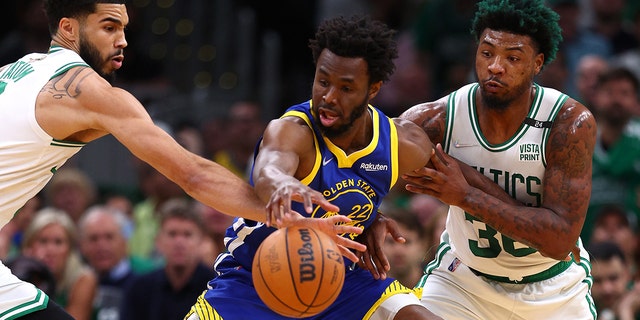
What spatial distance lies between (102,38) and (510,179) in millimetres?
2549

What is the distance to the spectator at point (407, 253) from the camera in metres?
8.99

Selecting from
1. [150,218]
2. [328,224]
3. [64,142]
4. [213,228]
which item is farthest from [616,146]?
[64,142]

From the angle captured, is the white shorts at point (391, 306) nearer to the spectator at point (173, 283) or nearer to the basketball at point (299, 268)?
the basketball at point (299, 268)

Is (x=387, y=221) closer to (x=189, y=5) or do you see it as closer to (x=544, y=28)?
(x=544, y=28)

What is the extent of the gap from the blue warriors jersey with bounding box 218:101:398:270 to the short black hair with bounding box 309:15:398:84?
332 millimetres

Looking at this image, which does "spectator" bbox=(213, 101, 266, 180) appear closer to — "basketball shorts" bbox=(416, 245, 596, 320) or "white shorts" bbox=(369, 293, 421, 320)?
"basketball shorts" bbox=(416, 245, 596, 320)

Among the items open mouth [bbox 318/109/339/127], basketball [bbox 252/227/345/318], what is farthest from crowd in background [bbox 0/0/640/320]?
basketball [bbox 252/227/345/318]

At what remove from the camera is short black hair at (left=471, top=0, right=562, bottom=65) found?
6.27 m

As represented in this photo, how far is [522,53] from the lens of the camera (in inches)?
246

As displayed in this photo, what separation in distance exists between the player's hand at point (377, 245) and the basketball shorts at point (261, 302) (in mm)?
84

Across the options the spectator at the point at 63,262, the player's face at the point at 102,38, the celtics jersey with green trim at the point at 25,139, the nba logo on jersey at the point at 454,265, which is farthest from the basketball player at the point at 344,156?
the spectator at the point at 63,262

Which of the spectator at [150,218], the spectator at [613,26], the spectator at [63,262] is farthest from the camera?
the spectator at [613,26]

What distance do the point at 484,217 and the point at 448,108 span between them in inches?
31.4

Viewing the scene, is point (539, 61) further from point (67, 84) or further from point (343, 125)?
point (67, 84)
